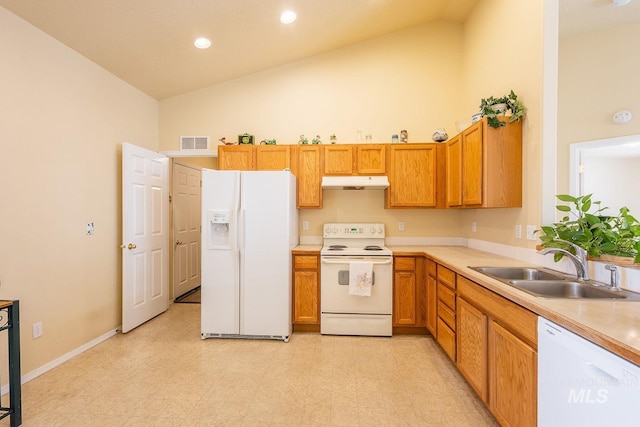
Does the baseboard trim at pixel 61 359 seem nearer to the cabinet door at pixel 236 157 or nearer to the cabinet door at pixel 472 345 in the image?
the cabinet door at pixel 236 157

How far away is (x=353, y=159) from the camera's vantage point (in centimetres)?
355

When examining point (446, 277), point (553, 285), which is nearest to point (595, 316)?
point (553, 285)

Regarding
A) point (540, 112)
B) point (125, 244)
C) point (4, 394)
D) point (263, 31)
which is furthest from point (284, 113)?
point (4, 394)

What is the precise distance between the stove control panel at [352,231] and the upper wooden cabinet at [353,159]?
0.68 meters

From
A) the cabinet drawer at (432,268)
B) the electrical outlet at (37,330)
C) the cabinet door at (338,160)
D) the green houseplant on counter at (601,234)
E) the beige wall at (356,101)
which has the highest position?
the beige wall at (356,101)

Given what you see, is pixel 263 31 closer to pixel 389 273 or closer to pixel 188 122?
pixel 188 122

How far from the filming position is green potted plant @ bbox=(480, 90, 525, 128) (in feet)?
7.98

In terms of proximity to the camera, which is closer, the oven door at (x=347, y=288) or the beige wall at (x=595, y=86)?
the beige wall at (x=595, y=86)

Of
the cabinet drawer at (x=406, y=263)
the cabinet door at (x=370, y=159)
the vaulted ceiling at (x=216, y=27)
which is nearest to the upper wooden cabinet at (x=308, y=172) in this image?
the cabinet door at (x=370, y=159)

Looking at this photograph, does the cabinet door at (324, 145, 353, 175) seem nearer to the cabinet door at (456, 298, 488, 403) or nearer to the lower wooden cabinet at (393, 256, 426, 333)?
the lower wooden cabinet at (393, 256, 426, 333)

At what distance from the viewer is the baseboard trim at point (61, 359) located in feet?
7.47

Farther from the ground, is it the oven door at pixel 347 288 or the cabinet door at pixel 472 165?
the cabinet door at pixel 472 165

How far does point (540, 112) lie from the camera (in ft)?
7.34

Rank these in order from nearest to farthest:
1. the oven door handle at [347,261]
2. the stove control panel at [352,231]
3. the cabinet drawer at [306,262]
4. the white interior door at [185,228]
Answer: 1. the oven door handle at [347,261]
2. the cabinet drawer at [306,262]
3. the stove control panel at [352,231]
4. the white interior door at [185,228]
